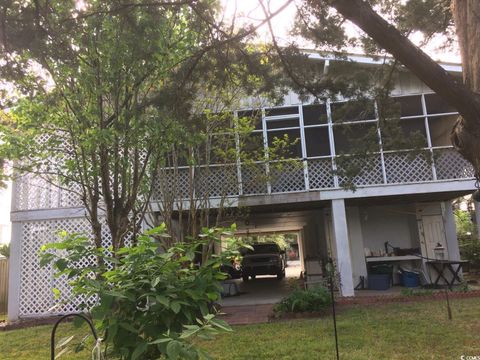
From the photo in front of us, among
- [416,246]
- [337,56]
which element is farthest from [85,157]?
[416,246]

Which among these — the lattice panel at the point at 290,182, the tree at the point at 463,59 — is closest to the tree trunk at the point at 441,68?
the tree at the point at 463,59

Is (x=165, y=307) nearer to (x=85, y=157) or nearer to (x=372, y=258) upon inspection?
(x=85, y=157)

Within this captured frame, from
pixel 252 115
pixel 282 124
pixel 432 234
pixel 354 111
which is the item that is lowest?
pixel 432 234

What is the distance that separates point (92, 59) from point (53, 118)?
103 cm

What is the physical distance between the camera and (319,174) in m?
12.1

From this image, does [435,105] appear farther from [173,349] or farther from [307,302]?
[173,349]

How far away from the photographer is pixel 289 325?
823cm

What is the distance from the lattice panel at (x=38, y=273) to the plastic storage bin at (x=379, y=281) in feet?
24.1

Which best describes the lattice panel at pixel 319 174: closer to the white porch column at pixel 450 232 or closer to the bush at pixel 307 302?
the bush at pixel 307 302

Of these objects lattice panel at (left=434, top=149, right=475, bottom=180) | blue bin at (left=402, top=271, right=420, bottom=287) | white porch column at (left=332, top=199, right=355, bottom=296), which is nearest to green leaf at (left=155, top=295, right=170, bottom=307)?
white porch column at (left=332, top=199, right=355, bottom=296)

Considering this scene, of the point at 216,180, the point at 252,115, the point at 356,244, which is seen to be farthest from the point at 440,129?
the point at 216,180

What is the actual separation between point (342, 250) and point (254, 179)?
10.1 feet

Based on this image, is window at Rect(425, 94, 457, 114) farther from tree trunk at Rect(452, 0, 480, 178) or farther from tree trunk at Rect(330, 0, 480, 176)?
tree trunk at Rect(330, 0, 480, 176)

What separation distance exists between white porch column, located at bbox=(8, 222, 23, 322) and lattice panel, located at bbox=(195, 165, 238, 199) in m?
5.07
